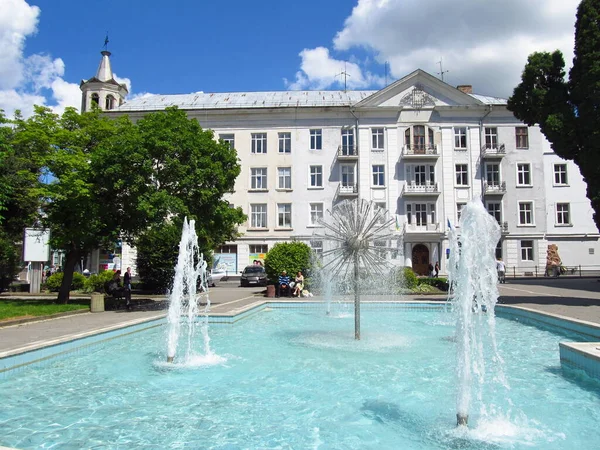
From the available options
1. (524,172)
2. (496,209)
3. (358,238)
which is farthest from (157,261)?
(524,172)

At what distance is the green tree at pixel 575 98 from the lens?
1736 cm

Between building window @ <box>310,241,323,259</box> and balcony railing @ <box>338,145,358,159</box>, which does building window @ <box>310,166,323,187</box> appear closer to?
balcony railing @ <box>338,145,358,159</box>

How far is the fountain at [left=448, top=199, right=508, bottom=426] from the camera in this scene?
5706 mm

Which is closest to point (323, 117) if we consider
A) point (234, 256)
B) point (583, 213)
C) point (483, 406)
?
point (234, 256)

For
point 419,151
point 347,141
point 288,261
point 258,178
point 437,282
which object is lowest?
point 437,282

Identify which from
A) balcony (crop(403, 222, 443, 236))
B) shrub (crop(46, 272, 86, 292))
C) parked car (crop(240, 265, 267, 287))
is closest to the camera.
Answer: shrub (crop(46, 272, 86, 292))

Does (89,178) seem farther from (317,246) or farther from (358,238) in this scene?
(358,238)

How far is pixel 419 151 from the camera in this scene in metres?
40.8

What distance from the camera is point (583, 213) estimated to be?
41000mm

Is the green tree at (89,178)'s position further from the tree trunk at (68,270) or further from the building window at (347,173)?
the building window at (347,173)

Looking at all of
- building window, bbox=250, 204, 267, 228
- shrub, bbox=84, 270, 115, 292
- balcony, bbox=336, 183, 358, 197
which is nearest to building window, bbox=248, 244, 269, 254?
building window, bbox=250, 204, 267, 228

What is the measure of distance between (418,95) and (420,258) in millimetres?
14461

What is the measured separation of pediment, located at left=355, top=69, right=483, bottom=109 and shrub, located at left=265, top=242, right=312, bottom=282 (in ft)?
70.6

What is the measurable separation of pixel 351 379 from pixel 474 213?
3.58m
